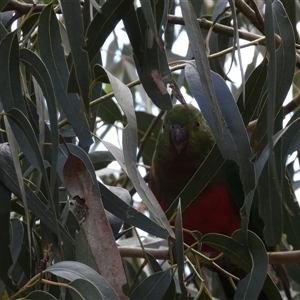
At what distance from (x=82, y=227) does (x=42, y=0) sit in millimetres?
1252

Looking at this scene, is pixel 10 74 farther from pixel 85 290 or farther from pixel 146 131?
pixel 146 131

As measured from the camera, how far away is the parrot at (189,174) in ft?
7.43

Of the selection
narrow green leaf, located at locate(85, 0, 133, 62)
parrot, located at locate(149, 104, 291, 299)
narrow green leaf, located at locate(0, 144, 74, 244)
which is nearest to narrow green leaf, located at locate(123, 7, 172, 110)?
narrow green leaf, located at locate(85, 0, 133, 62)

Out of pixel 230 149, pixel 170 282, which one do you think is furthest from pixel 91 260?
pixel 230 149

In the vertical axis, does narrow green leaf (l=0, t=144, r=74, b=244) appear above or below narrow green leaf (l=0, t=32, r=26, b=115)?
below

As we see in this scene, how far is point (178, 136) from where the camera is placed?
7.53ft

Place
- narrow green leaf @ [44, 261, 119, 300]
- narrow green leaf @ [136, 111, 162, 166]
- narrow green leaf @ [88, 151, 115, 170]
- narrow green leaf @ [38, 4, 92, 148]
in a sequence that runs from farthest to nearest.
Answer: narrow green leaf @ [136, 111, 162, 166], narrow green leaf @ [88, 151, 115, 170], narrow green leaf @ [38, 4, 92, 148], narrow green leaf @ [44, 261, 119, 300]

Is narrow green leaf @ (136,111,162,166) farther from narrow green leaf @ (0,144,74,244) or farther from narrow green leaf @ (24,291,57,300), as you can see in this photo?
narrow green leaf @ (24,291,57,300)

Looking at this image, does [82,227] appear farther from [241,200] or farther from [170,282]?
[241,200]

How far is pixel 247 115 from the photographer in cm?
147

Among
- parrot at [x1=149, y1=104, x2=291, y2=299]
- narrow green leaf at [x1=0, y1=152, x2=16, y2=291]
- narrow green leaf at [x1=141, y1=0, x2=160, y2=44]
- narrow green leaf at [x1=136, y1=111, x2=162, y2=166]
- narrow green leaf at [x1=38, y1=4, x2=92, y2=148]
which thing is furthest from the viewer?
narrow green leaf at [x1=136, y1=111, x2=162, y2=166]

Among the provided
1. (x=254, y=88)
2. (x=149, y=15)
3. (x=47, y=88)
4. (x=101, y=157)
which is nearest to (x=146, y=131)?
(x=101, y=157)

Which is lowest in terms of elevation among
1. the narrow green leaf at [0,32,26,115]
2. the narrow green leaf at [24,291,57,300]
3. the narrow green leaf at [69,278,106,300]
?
the narrow green leaf at [24,291,57,300]

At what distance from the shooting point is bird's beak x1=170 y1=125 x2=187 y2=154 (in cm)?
229
